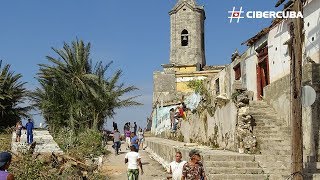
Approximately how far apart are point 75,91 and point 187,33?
19.9 metres

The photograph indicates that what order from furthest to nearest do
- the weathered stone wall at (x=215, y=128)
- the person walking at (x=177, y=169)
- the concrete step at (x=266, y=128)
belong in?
the weathered stone wall at (x=215, y=128) → the concrete step at (x=266, y=128) → the person walking at (x=177, y=169)

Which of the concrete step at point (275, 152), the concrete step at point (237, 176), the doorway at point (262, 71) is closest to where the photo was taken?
the concrete step at point (237, 176)

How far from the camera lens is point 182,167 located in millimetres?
9156

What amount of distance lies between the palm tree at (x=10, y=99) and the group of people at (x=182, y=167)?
69.4ft

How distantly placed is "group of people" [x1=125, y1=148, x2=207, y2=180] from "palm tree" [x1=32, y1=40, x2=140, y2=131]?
17386mm

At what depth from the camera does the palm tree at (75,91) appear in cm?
2864

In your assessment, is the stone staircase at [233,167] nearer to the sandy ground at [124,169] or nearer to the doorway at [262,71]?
the sandy ground at [124,169]

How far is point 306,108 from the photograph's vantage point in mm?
12695

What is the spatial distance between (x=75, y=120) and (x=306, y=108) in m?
18.3

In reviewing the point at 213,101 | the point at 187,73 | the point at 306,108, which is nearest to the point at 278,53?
the point at 213,101

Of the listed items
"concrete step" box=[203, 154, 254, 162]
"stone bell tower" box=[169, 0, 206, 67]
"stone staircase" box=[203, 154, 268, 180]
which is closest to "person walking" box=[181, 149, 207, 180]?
"stone staircase" box=[203, 154, 268, 180]

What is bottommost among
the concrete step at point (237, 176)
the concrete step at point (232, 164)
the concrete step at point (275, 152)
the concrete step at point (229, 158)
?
the concrete step at point (237, 176)

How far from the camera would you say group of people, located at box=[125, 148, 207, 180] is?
316 inches

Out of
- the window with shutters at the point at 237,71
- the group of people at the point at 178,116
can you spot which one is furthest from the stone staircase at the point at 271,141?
the group of people at the point at 178,116
